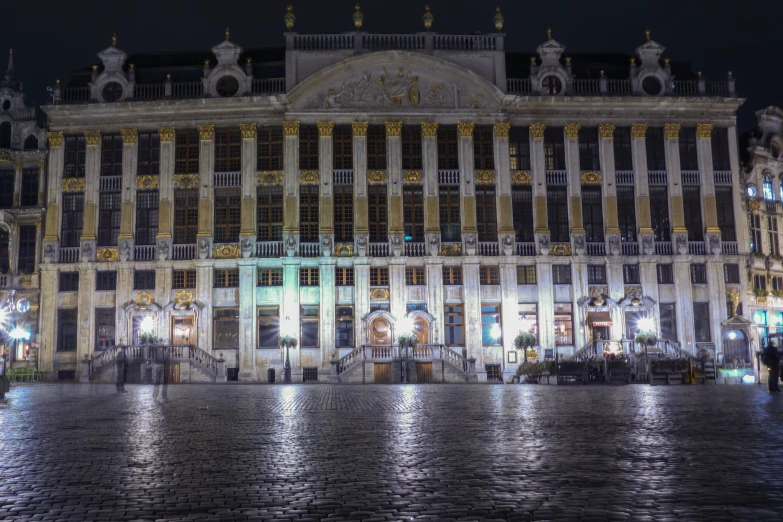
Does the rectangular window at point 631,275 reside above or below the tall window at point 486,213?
below

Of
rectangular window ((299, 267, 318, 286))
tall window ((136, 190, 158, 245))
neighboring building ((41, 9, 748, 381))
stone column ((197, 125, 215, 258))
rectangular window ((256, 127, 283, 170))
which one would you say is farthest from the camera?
rectangular window ((256, 127, 283, 170))

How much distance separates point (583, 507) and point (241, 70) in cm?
5047

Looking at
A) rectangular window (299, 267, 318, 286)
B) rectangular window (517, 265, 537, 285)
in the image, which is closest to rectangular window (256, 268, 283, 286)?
rectangular window (299, 267, 318, 286)

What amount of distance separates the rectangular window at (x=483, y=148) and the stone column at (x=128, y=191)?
72.8 ft

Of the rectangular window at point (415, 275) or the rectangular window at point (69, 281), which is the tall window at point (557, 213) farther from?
the rectangular window at point (69, 281)

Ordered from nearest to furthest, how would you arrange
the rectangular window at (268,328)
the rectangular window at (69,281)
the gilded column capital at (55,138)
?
1. the rectangular window at (268,328)
2. the rectangular window at (69,281)
3. the gilded column capital at (55,138)

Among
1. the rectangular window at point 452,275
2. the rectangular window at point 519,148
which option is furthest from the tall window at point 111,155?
the rectangular window at point 519,148

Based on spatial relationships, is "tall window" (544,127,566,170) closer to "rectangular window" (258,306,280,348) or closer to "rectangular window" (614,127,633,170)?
"rectangular window" (614,127,633,170)

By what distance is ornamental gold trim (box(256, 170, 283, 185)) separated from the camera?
5353 centimetres

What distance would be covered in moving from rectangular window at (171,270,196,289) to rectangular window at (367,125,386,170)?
13.3 metres

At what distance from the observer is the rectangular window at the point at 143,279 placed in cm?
5309

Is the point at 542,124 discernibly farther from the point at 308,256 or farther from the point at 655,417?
the point at 655,417

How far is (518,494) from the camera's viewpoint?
883cm

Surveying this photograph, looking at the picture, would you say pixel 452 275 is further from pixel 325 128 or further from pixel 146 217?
pixel 146 217
